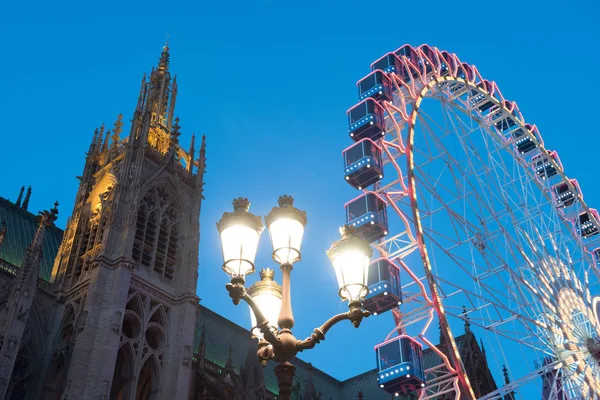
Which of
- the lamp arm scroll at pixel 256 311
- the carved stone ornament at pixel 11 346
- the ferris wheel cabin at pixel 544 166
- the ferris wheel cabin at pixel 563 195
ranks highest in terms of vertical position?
the ferris wheel cabin at pixel 544 166

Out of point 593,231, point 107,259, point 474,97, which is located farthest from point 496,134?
point 107,259

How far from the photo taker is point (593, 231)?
45.5 m

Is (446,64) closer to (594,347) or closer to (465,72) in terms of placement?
(465,72)

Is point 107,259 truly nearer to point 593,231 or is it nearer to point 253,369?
point 253,369

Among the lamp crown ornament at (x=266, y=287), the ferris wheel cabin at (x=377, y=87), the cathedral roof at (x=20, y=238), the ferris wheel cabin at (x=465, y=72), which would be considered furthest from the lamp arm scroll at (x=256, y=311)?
the ferris wheel cabin at (x=465, y=72)

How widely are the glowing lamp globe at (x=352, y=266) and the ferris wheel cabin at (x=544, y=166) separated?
3526 centimetres

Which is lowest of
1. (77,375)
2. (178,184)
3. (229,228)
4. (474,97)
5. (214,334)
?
(229,228)

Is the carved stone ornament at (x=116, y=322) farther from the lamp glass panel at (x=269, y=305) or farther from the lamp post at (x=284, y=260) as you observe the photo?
the lamp post at (x=284, y=260)

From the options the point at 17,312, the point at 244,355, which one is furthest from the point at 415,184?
the point at 244,355

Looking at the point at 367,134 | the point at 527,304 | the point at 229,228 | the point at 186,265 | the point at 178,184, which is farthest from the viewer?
the point at 178,184

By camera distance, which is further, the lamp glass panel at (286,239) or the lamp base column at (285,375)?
the lamp glass panel at (286,239)

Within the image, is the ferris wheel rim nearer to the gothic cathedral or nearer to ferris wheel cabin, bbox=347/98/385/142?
ferris wheel cabin, bbox=347/98/385/142

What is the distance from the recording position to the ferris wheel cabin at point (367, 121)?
3762 centimetres

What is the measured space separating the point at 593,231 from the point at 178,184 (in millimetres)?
26587
